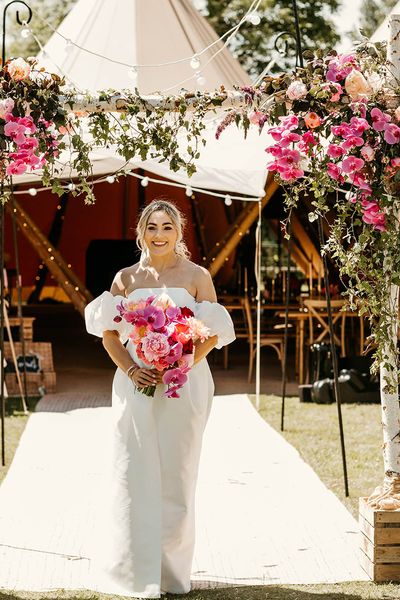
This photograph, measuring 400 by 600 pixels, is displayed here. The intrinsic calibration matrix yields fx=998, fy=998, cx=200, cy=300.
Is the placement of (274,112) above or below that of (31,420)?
above

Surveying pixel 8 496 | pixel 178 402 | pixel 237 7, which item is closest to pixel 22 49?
pixel 237 7

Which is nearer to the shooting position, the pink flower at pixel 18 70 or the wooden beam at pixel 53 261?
the pink flower at pixel 18 70

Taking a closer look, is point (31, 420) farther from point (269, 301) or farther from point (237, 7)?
point (237, 7)

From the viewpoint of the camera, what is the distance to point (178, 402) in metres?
4.46

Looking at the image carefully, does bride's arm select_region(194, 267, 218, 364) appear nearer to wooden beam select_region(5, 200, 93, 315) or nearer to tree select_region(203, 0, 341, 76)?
wooden beam select_region(5, 200, 93, 315)

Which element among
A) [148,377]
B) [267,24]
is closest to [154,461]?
[148,377]

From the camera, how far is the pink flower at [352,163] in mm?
4445

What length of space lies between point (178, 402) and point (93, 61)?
8.50 metres

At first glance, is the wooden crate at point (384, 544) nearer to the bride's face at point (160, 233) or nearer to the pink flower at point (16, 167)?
the bride's face at point (160, 233)

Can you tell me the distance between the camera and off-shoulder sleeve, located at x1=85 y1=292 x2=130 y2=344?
457 cm

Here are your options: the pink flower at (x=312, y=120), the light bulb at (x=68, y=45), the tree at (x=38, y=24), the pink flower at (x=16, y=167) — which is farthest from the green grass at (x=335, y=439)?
the tree at (x=38, y=24)

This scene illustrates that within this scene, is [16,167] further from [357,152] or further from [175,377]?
[357,152]

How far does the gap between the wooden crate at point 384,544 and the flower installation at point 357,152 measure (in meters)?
0.61

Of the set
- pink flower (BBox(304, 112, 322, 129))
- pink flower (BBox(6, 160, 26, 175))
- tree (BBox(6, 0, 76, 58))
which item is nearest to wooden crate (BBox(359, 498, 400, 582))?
pink flower (BBox(304, 112, 322, 129))
